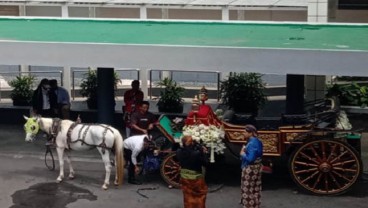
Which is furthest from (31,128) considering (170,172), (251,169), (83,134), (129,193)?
(251,169)

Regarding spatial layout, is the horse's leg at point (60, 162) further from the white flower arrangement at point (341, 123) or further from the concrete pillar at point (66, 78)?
the concrete pillar at point (66, 78)

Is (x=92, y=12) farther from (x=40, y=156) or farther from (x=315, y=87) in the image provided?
(x=40, y=156)

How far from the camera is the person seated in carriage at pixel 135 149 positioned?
526 inches

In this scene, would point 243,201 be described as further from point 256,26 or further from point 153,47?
point 256,26

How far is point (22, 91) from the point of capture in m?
19.5

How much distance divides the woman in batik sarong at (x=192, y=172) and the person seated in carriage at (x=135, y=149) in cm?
176

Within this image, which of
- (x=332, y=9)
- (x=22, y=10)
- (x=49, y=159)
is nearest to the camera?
(x=49, y=159)

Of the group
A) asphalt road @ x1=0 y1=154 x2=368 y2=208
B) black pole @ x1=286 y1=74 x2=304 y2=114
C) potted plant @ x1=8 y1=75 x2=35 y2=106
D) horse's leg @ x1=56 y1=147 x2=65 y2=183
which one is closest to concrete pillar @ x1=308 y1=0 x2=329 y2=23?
black pole @ x1=286 y1=74 x2=304 y2=114

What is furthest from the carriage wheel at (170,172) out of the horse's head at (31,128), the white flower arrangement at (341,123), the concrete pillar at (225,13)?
the concrete pillar at (225,13)

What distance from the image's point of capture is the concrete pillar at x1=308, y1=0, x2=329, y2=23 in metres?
19.4

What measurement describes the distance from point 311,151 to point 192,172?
2.43 metres

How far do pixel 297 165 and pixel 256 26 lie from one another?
540 centimetres

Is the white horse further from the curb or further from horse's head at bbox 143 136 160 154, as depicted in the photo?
the curb

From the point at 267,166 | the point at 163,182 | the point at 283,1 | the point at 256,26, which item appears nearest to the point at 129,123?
the point at 163,182
